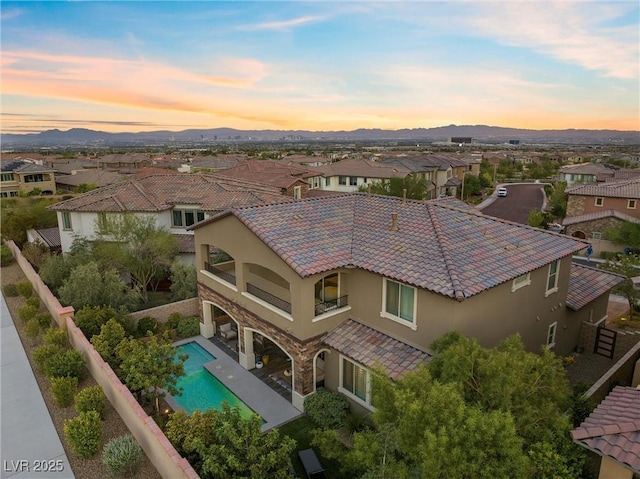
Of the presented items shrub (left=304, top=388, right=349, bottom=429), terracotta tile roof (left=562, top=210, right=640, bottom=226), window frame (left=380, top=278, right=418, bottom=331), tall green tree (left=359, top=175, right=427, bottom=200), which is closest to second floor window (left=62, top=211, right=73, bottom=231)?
shrub (left=304, top=388, right=349, bottom=429)

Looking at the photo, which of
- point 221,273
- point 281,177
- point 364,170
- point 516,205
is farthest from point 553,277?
point 516,205

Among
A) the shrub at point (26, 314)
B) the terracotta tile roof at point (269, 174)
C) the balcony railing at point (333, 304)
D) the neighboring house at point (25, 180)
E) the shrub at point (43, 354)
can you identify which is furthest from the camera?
the neighboring house at point (25, 180)

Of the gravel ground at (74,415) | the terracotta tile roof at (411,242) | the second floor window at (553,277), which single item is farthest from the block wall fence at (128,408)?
the second floor window at (553,277)

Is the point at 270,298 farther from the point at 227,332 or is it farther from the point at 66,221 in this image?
the point at 66,221

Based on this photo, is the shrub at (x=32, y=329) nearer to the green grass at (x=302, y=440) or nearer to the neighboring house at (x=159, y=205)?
the neighboring house at (x=159, y=205)

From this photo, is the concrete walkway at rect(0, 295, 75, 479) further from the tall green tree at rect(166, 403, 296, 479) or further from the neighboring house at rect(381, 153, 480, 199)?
the neighboring house at rect(381, 153, 480, 199)
